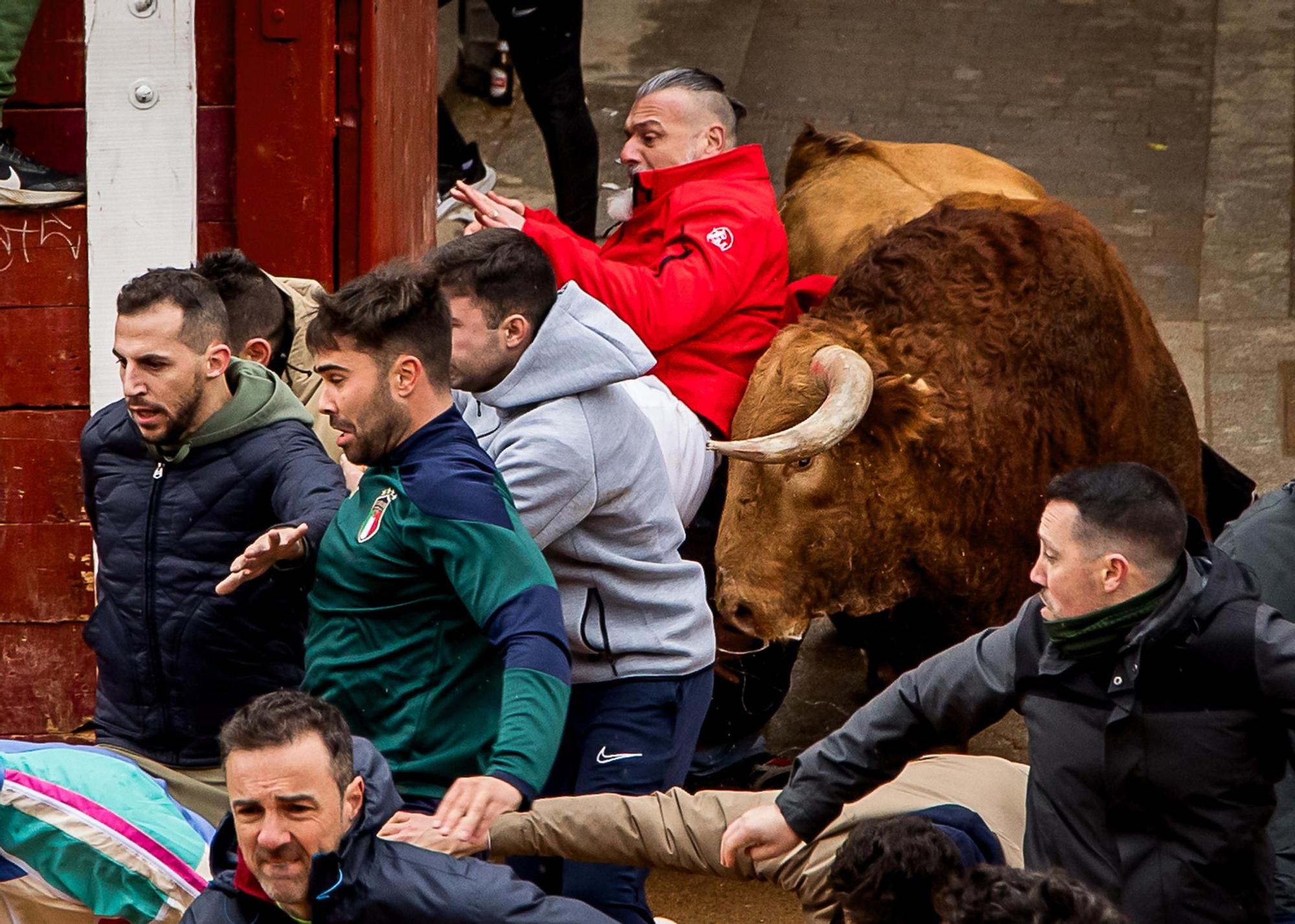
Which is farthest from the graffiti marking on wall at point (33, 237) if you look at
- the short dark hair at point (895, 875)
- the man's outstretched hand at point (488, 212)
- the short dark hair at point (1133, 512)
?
the short dark hair at point (895, 875)

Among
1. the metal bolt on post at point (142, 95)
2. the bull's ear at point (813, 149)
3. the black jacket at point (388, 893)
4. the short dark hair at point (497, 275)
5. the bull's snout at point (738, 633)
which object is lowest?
the bull's snout at point (738, 633)

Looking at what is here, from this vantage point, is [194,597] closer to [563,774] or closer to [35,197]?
[563,774]

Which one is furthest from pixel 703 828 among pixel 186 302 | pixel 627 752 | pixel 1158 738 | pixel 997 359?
pixel 997 359

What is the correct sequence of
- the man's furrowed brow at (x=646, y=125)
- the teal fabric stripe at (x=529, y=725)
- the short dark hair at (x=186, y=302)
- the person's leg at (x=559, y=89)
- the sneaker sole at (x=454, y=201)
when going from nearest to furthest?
1. the teal fabric stripe at (x=529, y=725)
2. the short dark hair at (x=186, y=302)
3. the man's furrowed brow at (x=646, y=125)
4. the sneaker sole at (x=454, y=201)
5. the person's leg at (x=559, y=89)

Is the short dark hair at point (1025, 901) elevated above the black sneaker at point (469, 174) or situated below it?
above

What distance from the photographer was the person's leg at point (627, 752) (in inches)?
170

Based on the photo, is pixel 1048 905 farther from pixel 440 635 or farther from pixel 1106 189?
pixel 1106 189

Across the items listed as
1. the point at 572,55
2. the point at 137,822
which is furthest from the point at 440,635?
the point at 572,55

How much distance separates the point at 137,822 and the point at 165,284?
131cm

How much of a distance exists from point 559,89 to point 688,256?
3028 mm

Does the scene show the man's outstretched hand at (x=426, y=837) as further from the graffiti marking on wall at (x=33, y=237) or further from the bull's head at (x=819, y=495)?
the graffiti marking on wall at (x=33, y=237)

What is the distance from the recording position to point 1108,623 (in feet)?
11.4

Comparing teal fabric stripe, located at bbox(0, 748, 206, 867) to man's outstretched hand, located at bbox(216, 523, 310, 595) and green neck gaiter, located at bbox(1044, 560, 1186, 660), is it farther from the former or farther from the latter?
green neck gaiter, located at bbox(1044, 560, 1186, 660)

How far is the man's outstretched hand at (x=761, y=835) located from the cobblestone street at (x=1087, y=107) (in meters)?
6.84
